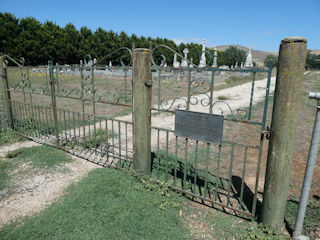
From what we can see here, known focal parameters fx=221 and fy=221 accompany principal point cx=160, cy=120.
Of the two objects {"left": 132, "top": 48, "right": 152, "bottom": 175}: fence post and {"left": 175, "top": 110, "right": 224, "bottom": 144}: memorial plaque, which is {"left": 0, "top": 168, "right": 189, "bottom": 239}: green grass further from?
{"left": 175, "top": 110, "right": 224, "bottom": 144}: memorial plaque

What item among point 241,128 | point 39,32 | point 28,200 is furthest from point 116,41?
point 28,200

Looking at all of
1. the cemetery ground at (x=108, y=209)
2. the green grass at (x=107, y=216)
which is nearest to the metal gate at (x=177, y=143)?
the cemetery ground at (x=108, y=209)

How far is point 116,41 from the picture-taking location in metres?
42.2

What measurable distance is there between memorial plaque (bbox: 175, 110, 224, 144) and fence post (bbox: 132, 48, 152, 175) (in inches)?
23.8

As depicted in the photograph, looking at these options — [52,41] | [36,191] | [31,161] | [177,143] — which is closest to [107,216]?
[36,191]

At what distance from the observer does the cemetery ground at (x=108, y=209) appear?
2.63m

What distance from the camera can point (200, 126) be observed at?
9.93 ft

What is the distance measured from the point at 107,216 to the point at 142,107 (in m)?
1.65

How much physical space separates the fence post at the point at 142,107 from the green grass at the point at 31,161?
1666mm

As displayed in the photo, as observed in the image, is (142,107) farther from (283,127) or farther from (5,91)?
(5,91)

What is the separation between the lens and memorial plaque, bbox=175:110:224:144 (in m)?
2.88

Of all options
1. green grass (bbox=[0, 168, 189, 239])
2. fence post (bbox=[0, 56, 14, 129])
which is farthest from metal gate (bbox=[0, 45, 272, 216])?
green grass (bbox=[0, 168, 189, 239])

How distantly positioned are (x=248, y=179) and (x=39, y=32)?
37.0m

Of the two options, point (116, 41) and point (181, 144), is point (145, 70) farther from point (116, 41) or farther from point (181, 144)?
point (116, 41)
